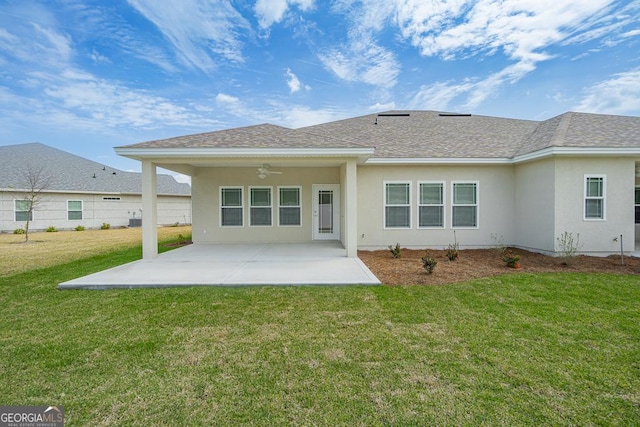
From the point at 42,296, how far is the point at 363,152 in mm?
8099

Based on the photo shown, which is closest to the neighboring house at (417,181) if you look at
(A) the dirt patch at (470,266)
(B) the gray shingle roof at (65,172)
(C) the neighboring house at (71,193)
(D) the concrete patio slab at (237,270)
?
(A) the dirt patch at (470,266)

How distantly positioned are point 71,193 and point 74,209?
46.7 inches

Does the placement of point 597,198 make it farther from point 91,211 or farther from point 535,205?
point 91,211

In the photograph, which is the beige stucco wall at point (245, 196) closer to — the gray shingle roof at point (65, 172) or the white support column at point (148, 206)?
the white support column at point (148, 206)

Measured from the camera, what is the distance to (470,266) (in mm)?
7977

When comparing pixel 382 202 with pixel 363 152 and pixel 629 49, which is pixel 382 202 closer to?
pixel 363 152

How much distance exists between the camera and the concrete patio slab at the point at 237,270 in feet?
20.4

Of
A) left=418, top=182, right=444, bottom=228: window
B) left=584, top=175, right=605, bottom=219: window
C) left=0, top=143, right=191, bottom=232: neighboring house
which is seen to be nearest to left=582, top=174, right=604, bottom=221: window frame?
left=584, top=175, right=605, bottom=219: window

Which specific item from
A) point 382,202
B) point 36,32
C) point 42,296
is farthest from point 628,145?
point 36,32

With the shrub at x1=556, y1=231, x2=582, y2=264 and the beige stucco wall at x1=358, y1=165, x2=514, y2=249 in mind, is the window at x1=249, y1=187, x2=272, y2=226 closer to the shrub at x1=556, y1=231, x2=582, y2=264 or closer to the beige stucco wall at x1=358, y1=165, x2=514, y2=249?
the beige stucco wall at x1=358, y1=165, x2=514, y2=249

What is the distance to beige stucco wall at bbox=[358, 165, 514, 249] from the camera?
10.7 meters

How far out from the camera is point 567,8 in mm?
10945

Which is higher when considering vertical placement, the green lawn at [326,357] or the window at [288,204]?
the window at [288,204]

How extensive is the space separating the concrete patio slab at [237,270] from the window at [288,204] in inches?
84.8
